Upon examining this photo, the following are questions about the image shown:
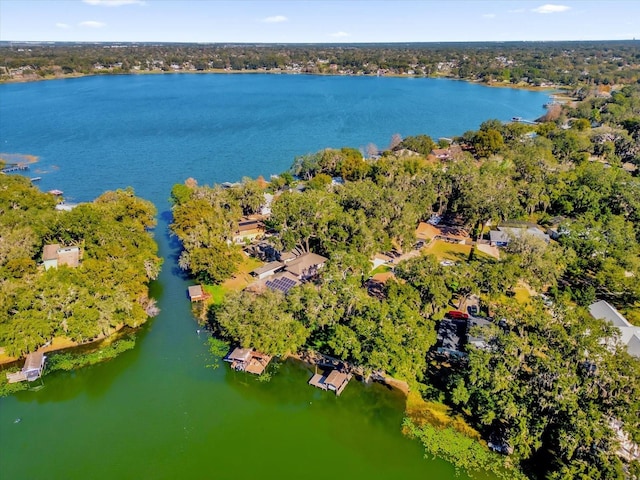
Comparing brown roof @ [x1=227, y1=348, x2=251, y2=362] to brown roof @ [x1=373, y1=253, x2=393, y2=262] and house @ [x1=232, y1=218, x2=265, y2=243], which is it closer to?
house @ [x1=232, y1=218, x2=265, y2=243]

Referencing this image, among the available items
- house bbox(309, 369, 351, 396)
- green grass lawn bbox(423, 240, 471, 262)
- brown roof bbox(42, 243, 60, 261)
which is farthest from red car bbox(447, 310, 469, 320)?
brown roof bbox(42, 243, 60, 261)

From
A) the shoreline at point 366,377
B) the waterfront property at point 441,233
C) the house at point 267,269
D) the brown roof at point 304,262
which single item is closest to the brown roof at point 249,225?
the house at point 267,269

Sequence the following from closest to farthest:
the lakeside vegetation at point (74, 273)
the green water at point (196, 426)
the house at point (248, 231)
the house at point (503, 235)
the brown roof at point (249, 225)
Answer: the green water at point (196, 426), the lakeside vegetation at point (74, 273), the house at point (503, 235), the house at point (248, 231), the brown roof at point (249, 225)

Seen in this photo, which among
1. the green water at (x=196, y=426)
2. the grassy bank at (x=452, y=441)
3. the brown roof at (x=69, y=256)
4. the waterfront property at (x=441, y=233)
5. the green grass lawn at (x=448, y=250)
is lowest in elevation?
the green water at (x=196, y=426)

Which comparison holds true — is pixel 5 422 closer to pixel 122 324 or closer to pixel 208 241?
pixel 122 324

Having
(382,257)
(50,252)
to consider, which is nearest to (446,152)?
(382,257)

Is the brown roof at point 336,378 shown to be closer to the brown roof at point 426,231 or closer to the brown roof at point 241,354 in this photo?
the brown roof at point 241,354
